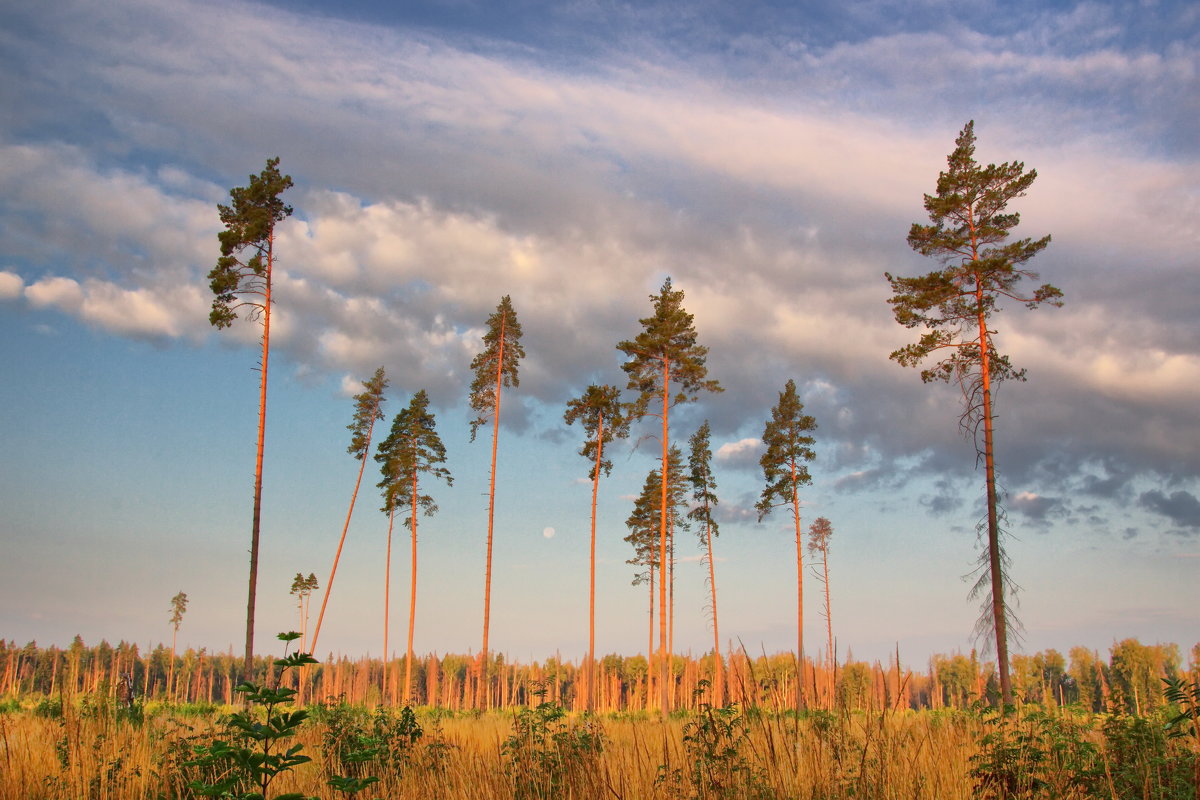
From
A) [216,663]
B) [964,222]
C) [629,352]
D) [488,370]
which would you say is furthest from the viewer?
[216,663]

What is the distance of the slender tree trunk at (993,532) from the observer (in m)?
18.7

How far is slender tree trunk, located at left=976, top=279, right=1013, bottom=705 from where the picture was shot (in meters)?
18.7

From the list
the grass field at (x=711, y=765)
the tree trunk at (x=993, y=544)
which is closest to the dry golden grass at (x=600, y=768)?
the grass field at (x=711, y=765)

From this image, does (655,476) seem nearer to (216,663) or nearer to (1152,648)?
(1152,648)

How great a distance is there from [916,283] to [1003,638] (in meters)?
9.81

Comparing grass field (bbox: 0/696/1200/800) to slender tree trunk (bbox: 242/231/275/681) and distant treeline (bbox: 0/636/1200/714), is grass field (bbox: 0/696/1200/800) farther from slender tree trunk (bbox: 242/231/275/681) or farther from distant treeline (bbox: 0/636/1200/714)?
slender tree trunk (bbox: 242/231/275/681)

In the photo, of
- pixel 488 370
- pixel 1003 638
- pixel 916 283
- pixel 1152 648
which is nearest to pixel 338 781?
pixel 1003 638

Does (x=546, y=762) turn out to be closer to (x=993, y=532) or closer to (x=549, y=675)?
(x=993, y=532)

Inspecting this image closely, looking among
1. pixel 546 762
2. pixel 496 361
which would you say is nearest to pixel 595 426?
pixel 496 361

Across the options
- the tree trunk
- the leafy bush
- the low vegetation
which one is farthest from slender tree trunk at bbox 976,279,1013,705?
the leafy bush

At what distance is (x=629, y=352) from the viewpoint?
29781mm

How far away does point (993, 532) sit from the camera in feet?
63.5

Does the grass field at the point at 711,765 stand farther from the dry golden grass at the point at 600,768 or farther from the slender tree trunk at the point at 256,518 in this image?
the slender tree trunk at the point at 256,518

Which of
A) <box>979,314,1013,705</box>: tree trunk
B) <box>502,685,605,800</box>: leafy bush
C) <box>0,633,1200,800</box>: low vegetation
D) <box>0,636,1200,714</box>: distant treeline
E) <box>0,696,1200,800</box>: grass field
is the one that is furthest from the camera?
<box>0,636,1200,714</box>: distant treeline
